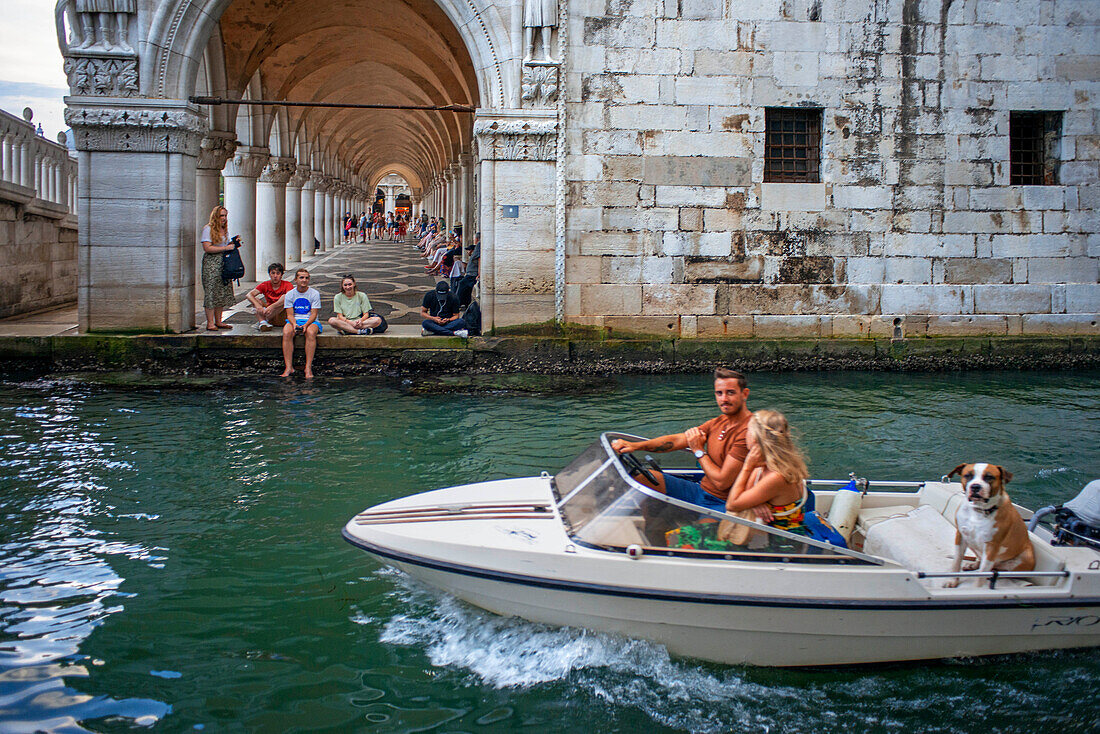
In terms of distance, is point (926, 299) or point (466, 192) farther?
point (466, 192)

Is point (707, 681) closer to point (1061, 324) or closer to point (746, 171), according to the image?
point (746, 171)

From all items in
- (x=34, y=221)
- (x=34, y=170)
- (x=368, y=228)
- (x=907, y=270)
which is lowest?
(x=907, y=270)

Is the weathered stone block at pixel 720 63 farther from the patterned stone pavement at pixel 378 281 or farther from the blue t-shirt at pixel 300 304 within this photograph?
the blue t-shirt at pixel 300 304

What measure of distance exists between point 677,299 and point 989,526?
7.73m

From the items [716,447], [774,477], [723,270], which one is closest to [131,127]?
[723,270]

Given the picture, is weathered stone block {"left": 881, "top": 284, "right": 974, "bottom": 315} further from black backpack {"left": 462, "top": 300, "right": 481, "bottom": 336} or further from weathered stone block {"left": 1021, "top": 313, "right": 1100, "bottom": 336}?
black backpack {"left": 462, "top": 300, "right": 481, "bottom": 336}

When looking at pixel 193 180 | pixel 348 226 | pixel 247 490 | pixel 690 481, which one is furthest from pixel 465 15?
pixel 348 226

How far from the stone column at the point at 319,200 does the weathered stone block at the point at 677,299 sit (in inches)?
717

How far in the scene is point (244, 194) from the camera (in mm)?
17672

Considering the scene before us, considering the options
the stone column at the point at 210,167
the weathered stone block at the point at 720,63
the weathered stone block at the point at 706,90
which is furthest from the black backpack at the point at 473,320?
the stone column at the point at 210,167

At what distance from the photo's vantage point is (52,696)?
159 inches

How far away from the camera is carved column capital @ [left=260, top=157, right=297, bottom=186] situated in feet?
65.8

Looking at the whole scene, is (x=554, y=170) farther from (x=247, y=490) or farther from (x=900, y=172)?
(x=247, y=490)

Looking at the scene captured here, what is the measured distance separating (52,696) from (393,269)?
19290mm
